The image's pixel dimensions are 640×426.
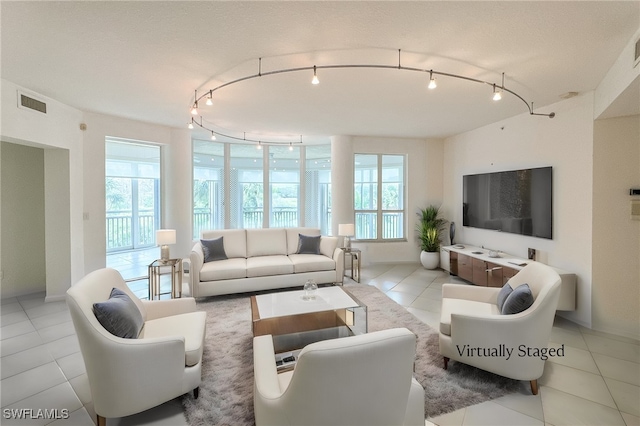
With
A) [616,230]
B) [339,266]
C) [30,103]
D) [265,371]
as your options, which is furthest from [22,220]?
[616,230]

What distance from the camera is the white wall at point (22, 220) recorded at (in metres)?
4.03

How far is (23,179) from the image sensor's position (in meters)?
4.17

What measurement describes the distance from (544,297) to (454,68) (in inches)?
83.6

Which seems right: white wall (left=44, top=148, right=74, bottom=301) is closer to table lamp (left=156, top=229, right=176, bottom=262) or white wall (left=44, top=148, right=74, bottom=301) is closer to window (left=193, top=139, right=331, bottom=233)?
table lamp (left=156, top=229, right=176, bottom=262)

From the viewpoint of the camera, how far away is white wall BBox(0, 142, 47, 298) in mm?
4031

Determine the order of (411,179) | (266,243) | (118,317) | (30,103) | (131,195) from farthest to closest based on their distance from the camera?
(131,195)
(411,179)
(266,243)
(30,103)
(118,317)

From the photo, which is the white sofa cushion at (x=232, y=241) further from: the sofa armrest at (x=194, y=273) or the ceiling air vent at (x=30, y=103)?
the ceiling air vent at (x=30, y=103)

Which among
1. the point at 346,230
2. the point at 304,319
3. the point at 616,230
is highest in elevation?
the point at 616,230

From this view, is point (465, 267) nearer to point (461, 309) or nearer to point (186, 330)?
point (461, 309)

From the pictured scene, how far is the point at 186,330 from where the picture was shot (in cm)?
220

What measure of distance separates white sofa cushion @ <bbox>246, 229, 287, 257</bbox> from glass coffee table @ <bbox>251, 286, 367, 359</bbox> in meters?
1.79

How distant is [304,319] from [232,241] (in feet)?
7.98

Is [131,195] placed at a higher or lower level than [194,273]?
higher

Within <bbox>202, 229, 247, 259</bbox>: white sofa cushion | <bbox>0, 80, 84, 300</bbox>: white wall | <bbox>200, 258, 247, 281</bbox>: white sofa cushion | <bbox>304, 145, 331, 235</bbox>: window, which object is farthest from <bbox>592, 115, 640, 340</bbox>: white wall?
<bbox>0, 80, 84, 300</bbox>: white wall
